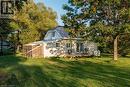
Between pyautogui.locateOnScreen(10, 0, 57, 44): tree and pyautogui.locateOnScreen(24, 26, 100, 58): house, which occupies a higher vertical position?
pyautogui.locateOnScreen(10, 0, 57, 44): tree

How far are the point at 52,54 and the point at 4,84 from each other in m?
35.6

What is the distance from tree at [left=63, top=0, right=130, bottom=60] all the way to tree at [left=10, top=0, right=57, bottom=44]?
7922mm

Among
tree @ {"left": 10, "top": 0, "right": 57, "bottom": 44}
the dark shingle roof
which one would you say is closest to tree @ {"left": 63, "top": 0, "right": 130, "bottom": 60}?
tree @ {"left": 10, "top": 0, "right": 57, "bottom": 44}

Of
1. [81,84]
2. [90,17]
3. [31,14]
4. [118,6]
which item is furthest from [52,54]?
[81,84]

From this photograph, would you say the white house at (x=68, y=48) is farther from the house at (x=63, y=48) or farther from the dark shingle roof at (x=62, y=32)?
the dark shingle roof at (x=62, y=32)

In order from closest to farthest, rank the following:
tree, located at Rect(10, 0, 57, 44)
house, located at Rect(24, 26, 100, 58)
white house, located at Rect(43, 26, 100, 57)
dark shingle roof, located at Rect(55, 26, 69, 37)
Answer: house, located at Rect(24, 26, 100, 58) < white house, located at Rect(43, 26, 100, 57) < dark shingle roof, located at Rect(55, 26, 69, 37) < tree, located at Rect(10, 0, 57, 44)

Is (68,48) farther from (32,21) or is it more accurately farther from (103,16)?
(32,21)

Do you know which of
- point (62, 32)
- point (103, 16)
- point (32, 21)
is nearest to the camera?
point (103, 16)

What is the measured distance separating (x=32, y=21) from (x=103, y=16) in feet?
126

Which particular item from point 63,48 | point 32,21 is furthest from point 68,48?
point 32,21

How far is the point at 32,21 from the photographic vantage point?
82.4m

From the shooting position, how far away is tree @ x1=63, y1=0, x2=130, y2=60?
4388 centimetres

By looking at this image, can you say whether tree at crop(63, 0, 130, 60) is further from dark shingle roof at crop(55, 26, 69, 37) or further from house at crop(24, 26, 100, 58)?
dark shingle roof at crop(55, 26, 69, 37)

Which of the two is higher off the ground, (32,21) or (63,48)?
(32,21)
